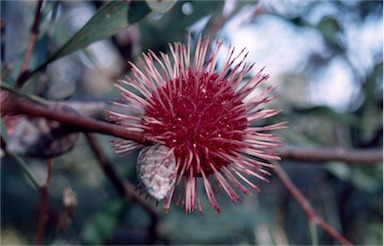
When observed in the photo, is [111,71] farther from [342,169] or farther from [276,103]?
[342,169]

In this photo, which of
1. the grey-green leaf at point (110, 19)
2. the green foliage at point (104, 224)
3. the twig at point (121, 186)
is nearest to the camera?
the grey-green leaf at point (110, 19)

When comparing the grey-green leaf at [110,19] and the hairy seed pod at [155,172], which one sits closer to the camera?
the hairy seed pod at [155,172]

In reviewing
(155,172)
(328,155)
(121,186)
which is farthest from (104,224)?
(155,172)

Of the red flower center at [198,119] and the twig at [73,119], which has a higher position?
the twig at [73,119]

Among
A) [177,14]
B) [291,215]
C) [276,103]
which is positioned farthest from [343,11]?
[291,215]

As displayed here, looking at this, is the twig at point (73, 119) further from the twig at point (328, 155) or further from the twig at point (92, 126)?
the twig at point (328, 155)

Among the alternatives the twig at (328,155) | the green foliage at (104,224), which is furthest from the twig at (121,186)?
the twig at (328,155)
